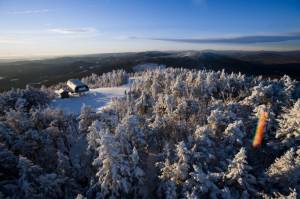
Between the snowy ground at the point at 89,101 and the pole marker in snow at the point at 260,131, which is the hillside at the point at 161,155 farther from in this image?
the snowy ground at the point at 89,101

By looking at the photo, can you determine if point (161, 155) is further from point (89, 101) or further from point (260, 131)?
point (89, 101)

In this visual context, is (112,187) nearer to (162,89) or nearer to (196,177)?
(196,177)

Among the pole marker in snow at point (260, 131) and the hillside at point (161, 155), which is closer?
the hillside at point (161, 155)

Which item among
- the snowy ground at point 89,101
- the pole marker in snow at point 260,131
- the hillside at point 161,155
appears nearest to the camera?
the hillside at point 161,155

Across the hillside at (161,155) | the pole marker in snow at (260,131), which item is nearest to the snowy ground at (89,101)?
the hillside at (161,155)

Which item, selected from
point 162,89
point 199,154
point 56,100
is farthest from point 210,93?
point 56,100

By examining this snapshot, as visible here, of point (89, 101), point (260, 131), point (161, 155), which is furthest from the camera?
point (89, 101)

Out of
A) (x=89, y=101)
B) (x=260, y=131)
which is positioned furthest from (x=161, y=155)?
(x=89, y=101)

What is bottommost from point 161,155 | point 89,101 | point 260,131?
point 161,155
